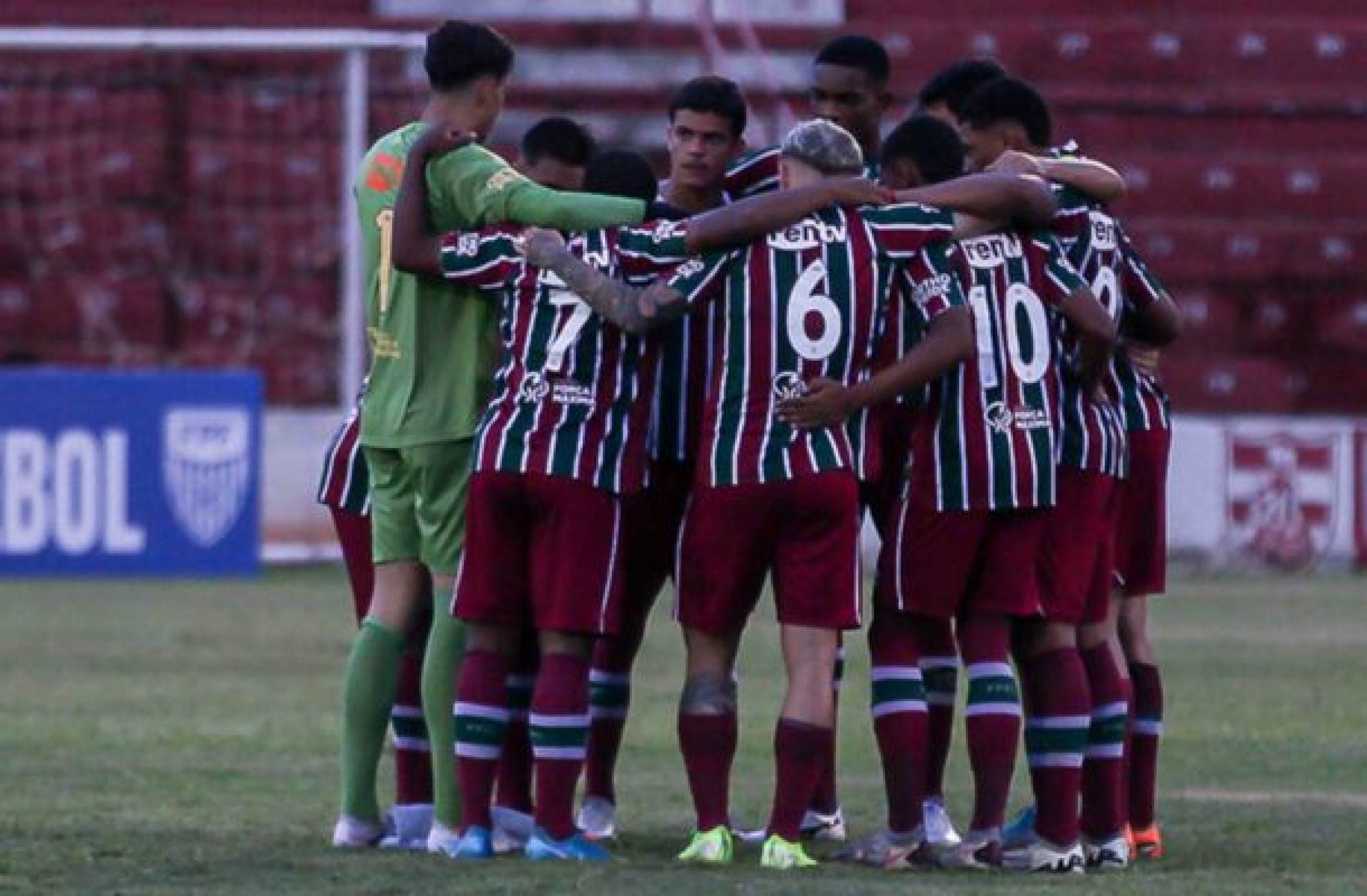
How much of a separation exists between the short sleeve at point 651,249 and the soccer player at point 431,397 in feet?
0.31

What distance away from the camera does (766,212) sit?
743 centimetres

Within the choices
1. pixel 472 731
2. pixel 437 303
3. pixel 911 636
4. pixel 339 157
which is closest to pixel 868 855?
pixel 911 636

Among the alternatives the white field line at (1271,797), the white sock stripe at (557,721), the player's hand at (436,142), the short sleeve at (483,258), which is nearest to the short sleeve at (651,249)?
the short sleeve at (483,258)

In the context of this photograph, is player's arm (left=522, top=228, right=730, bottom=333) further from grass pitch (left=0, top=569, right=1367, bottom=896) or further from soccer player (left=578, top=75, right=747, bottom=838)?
grass pitch (left=0, top=569, right=1367, bottom=896)

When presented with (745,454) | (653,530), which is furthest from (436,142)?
(653,530)

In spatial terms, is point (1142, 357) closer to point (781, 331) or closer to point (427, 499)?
point (781, 331)

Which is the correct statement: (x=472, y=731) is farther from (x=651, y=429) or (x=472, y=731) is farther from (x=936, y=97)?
(x=936, y=97)

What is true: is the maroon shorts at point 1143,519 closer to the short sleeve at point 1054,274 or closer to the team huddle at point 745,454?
the team huddle at point 745,454

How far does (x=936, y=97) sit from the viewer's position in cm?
852

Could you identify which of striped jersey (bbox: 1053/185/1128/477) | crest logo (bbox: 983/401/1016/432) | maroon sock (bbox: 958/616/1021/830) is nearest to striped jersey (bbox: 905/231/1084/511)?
crest logo (bbox: 983/401/1016/432)

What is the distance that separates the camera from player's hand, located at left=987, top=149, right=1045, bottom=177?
783 centimetres

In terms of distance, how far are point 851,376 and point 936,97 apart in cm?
129

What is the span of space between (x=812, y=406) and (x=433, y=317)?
106cm

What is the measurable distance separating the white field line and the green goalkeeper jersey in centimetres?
279
